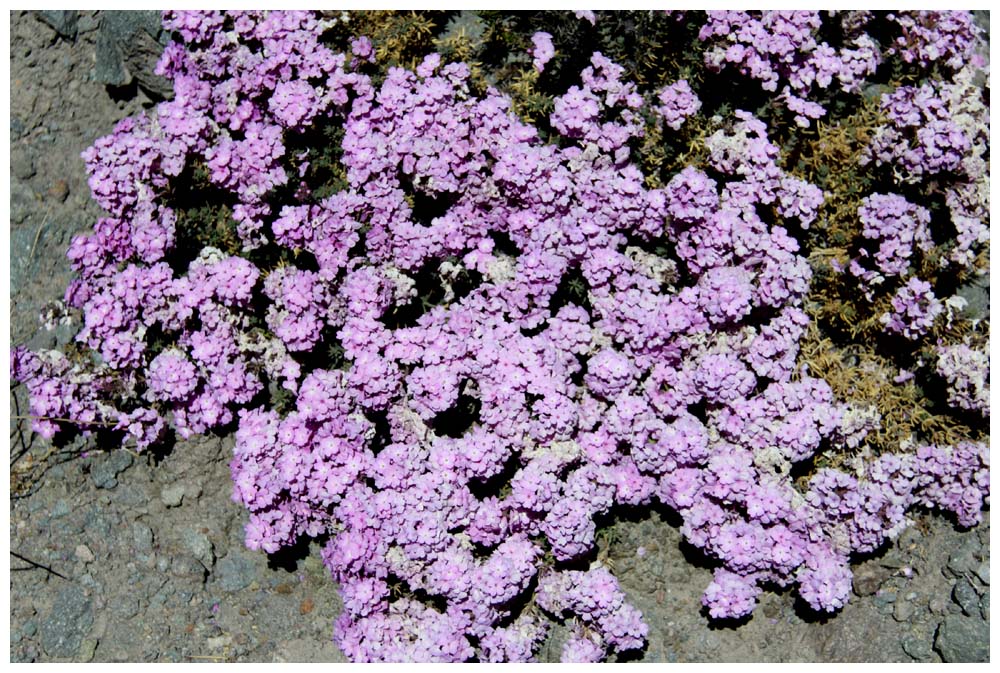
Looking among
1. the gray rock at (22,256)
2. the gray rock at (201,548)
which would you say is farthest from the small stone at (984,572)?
the gray rock at (22,256)

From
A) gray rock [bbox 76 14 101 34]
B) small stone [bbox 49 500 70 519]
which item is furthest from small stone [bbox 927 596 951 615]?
gray rock [bbox 76 14 101 34]

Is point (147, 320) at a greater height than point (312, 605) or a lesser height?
greater

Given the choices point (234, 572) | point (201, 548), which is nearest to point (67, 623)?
point (201, 548)

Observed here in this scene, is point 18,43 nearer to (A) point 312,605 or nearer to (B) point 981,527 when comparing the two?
(A) point 312,605

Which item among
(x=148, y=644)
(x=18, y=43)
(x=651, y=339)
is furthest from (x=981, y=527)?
(x=18, y=43)

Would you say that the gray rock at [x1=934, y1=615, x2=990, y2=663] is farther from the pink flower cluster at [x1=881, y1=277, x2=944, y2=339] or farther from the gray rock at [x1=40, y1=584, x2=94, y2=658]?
the gray rock at [x1=40, y1=584, x2=94, y2=658]

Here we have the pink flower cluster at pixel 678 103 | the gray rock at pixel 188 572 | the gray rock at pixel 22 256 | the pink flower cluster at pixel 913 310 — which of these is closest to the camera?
the pink flower cluster at pixel 913 310

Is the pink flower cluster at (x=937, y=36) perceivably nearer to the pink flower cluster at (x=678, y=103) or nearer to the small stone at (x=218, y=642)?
the pink flower cluster at (x=678, y=103)
